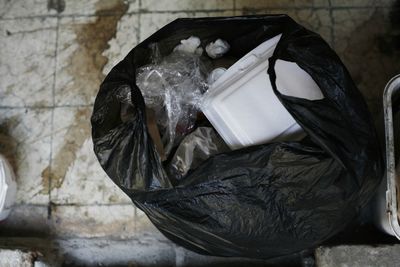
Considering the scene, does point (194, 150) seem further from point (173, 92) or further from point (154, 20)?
point (154, 20)

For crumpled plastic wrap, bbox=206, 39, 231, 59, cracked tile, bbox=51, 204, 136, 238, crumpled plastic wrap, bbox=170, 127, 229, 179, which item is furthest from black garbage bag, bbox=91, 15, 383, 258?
cracked tile, bbox=51, 204, 136, 238

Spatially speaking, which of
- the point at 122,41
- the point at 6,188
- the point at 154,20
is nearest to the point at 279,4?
the point at 154,20

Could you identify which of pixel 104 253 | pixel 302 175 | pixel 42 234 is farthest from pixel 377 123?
pixel 42 234

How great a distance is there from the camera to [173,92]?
1065mm

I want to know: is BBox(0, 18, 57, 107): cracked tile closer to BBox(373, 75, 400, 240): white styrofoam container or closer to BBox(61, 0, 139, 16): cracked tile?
BBox(61, 0, 139, 16): cracked tile

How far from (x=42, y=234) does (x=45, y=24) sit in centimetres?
69

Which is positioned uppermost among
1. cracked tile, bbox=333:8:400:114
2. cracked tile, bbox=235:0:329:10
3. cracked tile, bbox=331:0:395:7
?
cracked tile, bbox=331:0:395:7

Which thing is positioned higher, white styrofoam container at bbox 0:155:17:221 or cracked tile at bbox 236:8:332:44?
cracked tile at bbox 236:8:332:44

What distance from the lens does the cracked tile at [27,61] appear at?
1.47 metres

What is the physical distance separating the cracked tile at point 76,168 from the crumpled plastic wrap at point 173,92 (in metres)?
0.41

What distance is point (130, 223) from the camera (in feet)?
4.46

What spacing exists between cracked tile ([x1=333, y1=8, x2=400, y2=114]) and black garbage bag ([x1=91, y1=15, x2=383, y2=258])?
17.7 inches

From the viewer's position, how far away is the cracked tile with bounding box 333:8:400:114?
4.49ft

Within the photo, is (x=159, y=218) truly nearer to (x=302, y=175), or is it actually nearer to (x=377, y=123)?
(x=302, y=175)
